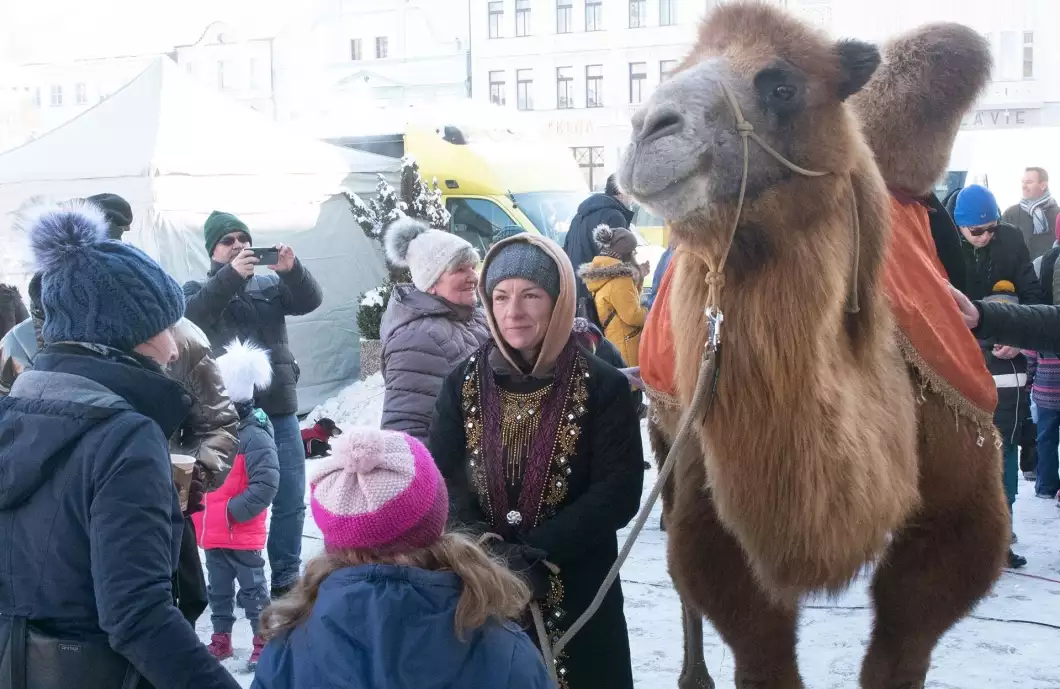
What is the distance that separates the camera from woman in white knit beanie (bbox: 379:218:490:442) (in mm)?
3510

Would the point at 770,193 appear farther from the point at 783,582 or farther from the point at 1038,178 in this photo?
the point at 1038,178

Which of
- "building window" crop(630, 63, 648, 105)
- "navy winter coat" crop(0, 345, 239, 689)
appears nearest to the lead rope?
"navy winter coat" crop(0, 345, 239, 689)

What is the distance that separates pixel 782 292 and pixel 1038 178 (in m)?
9.45

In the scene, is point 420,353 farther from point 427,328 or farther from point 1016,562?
point 1016,562

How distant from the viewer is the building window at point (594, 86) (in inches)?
1355

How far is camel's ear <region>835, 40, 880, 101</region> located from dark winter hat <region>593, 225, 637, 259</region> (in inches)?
188

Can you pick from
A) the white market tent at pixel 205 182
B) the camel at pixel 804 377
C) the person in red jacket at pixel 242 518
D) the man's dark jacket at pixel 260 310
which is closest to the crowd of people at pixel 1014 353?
the camel at pixel 804 377

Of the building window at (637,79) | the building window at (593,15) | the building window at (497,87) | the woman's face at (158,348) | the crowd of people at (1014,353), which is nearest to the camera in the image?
the woman's face at (158,348)

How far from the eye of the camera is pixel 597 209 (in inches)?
333

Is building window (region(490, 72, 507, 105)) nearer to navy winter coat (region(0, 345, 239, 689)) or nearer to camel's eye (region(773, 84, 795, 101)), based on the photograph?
camel's eye (region(773, 84, 795, 101))

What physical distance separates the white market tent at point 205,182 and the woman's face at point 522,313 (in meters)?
6.79

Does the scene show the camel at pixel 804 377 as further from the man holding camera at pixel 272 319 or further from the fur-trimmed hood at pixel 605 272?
the fur-trimmed hood at pixel 605 272

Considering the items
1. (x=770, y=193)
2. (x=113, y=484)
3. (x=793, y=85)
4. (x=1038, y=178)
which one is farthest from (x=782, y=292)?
(x=1038, y=178)

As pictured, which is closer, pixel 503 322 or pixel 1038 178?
pixel 503 322
